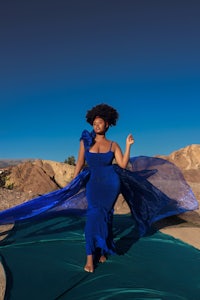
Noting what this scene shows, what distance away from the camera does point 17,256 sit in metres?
4.36

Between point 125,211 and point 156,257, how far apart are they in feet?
9.71

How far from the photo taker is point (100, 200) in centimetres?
424

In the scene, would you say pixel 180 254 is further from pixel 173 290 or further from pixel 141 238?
pixel 173 290

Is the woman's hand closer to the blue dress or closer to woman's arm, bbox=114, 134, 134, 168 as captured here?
woman's arm, bbox=114, 134, 134, 168

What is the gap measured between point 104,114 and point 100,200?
3.49 ft

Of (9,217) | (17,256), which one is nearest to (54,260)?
(17,256)

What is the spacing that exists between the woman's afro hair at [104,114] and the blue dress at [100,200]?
0.43m

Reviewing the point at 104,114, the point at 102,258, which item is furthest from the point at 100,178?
the point at 102,258

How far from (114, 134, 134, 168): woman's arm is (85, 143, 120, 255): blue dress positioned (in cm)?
9

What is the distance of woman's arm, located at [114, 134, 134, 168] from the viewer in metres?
4.30

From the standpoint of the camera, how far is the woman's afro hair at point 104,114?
Answer: 4.55m

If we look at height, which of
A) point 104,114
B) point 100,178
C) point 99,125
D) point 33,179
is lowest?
point 33,179

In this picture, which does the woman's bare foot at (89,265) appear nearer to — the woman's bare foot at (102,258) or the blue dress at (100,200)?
the blue dress at (100,200)

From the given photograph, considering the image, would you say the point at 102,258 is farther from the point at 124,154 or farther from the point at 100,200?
the point at 124,154
